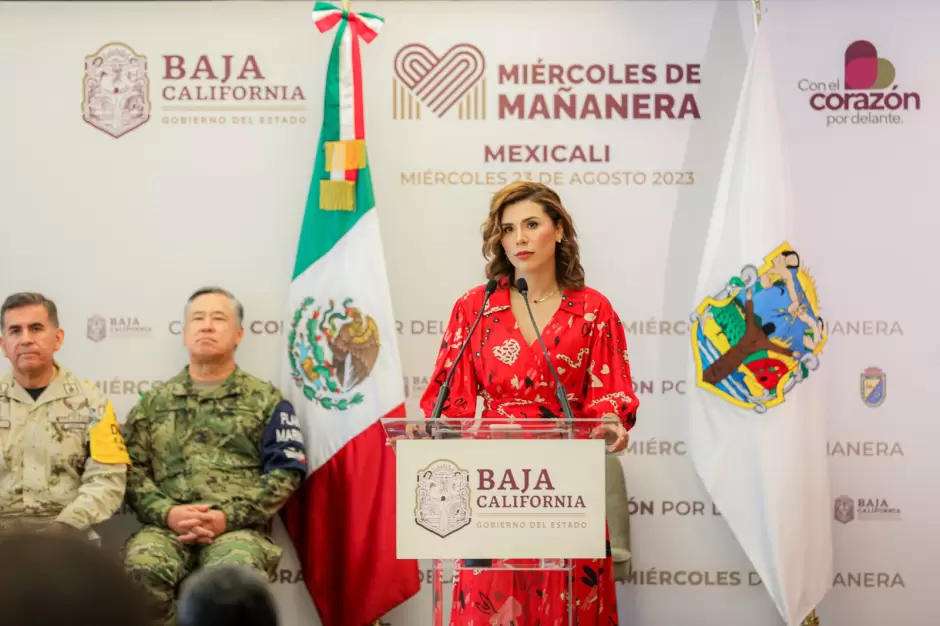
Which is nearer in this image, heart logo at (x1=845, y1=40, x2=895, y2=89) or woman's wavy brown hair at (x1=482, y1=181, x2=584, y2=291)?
woman's wavy brown hair at (x1=482, y1=181, x2=584, y2=291)

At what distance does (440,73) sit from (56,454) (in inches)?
94.5

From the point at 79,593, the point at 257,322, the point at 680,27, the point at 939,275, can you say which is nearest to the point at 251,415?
the point at 257,322

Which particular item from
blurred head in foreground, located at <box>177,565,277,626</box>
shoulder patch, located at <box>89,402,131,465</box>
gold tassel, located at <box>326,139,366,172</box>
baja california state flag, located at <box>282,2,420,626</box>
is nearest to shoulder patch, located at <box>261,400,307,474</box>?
baja california state flag, located at <box>282,2,420,626</box>

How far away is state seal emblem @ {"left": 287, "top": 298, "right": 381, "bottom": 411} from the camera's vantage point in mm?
4688

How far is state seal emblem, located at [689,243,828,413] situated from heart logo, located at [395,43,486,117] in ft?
5.01

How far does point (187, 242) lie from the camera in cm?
491

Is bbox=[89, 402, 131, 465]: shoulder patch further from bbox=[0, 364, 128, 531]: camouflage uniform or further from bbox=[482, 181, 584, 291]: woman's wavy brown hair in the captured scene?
bbox=[482, 181, 584, 291]: woman's wavy brown hair

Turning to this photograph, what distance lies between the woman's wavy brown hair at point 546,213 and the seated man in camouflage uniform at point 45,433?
1896 millimetres

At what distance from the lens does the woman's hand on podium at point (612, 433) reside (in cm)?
286

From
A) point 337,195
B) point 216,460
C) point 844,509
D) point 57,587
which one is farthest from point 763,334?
point 57,587

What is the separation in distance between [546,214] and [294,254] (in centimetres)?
180

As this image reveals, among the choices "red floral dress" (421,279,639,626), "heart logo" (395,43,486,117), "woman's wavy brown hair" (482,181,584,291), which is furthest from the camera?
"heart logo" (395,43,486,117)

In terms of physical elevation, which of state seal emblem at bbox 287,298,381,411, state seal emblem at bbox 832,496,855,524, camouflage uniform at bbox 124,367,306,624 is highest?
state seal emblem at bbox 287,298,381,411

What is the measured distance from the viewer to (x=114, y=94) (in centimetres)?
495
